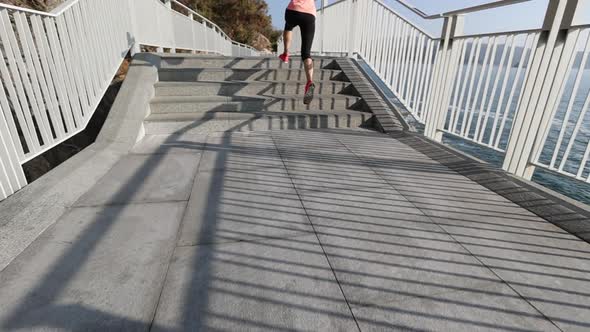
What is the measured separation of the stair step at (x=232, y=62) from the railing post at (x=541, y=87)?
146 inches

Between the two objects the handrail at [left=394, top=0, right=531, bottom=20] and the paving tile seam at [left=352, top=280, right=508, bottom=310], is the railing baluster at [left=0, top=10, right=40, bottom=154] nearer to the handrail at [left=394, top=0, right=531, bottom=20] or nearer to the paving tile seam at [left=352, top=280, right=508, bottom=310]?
the paving tile seam at [left=352, top=280, right=508, bottom=310]

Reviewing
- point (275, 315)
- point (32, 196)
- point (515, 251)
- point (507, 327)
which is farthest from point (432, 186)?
point (32, 196)

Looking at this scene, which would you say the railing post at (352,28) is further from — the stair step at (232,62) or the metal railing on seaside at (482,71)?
the stair step at (232,62)

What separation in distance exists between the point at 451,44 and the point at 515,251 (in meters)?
3.11

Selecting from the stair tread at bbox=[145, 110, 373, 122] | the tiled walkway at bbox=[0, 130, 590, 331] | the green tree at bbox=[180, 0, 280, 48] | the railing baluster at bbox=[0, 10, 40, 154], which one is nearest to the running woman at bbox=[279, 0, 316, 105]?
the stair tread at bbox=[145, 110, 373, 122]

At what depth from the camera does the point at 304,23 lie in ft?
14.6

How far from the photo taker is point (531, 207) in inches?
93.5

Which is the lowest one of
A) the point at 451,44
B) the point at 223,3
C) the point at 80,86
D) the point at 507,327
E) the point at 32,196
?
the point at 507,327

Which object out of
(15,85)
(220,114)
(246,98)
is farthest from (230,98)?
(15,85)

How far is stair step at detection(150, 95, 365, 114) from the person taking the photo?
175 inches

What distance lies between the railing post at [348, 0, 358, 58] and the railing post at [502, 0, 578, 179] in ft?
13.0

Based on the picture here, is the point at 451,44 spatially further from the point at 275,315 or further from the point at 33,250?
the point at 33,250

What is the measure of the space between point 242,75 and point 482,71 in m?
3.68

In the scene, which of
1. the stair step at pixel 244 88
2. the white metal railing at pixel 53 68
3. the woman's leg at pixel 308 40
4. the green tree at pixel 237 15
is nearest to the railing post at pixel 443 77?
the stair step at pixel 244 88
